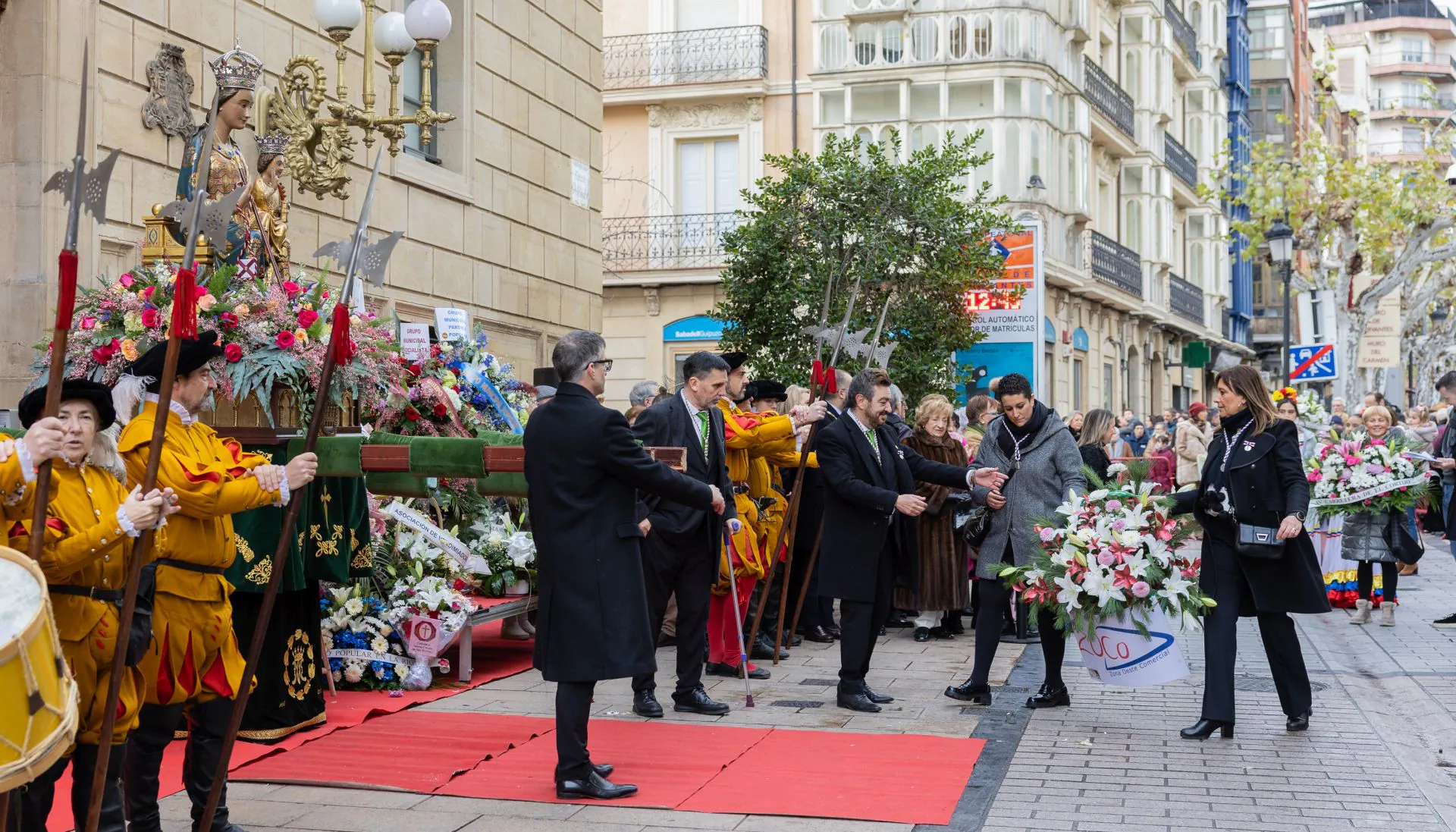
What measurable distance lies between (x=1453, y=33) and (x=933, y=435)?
362ft

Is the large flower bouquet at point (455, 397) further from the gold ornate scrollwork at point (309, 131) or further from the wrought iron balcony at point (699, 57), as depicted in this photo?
the wrought iron balcony at point (699, 57)

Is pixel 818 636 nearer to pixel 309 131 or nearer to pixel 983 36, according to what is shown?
pixel 309 131

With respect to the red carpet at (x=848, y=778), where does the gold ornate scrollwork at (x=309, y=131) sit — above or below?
above

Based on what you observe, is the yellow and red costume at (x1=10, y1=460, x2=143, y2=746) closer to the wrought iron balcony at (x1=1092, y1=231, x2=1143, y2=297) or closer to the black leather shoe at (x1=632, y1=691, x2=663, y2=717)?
the black leather shoe at (x1=632, y1=691, x2=663, y2=717)

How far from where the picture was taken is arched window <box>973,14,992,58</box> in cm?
3147

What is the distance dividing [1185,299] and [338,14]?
1545 inches

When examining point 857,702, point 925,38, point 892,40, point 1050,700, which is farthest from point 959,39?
point 857,702

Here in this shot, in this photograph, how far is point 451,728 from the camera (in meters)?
8.02

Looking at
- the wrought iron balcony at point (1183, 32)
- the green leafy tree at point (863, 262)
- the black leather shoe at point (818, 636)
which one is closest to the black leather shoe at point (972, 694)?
the black leather shoe at point (818, 636)

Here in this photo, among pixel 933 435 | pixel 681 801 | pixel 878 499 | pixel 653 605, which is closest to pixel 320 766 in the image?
pixel 681 801

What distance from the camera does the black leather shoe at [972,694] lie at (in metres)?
8.84

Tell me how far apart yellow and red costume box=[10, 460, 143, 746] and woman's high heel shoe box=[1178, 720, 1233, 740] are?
508 cm

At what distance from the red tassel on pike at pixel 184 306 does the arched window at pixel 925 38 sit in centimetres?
2842

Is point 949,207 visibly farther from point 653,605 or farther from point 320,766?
point 320,766
